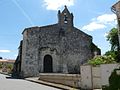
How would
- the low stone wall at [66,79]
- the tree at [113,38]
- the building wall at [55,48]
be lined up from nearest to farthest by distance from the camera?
the low stone wall at [66,79], the tree at [113,38], the building wall at [55,48]

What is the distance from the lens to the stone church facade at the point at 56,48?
3488cm

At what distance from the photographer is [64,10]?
125 ft

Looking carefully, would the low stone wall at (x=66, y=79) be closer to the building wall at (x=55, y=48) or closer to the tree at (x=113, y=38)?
the building wall at (x=55, y=48)

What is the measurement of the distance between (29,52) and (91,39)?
1117cm

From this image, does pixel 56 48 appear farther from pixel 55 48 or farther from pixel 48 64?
pixel 48 64

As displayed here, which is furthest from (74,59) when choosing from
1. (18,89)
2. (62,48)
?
(18,89)

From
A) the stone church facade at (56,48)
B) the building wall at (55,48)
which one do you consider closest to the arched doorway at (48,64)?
the stone church facade at (56,48)

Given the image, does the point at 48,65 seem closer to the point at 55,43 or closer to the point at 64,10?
the point at 55,43

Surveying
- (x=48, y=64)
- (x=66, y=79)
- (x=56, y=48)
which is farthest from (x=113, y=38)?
(x=66, y=79)

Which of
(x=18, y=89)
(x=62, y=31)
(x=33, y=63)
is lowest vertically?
(x=18, y=89)

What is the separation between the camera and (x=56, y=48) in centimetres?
3662

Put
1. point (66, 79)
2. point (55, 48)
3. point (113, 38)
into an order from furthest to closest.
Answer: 1. point (55, 48)
2. point (113, 38)
3. point (66, 79)

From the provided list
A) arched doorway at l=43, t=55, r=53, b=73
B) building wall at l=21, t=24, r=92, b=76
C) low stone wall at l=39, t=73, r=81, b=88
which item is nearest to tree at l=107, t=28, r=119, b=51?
building wall at l=21, t=24, r=92, b=76

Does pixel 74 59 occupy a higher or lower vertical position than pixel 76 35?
lower
